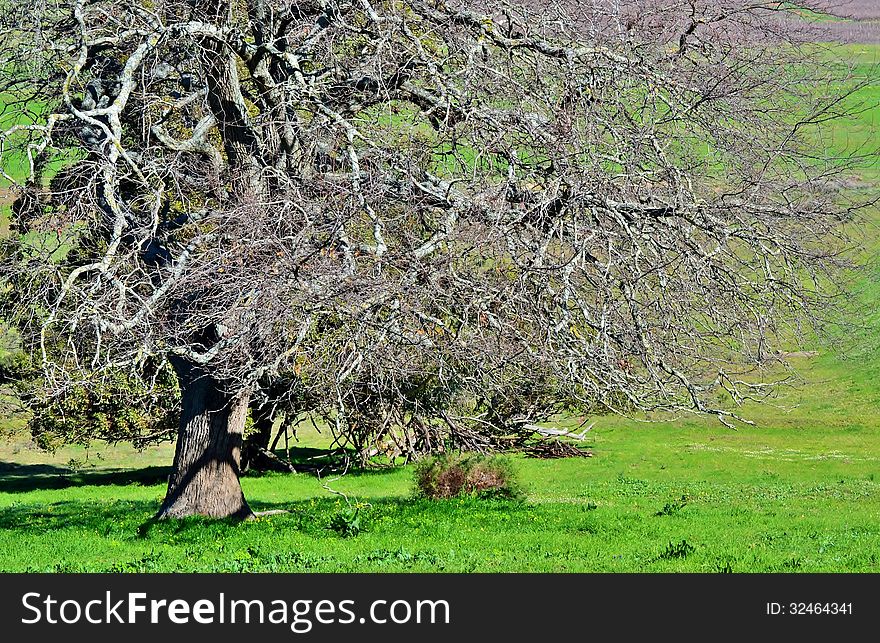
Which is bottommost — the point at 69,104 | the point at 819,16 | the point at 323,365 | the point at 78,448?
the point at 78,448

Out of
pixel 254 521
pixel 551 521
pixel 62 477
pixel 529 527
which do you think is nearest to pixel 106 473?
pixel 62 477

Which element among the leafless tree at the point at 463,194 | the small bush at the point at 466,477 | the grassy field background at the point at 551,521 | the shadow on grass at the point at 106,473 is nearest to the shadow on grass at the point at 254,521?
the grassy field background at the point at 551,521

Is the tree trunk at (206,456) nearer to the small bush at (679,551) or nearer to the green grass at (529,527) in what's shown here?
the green grass at (529,527)

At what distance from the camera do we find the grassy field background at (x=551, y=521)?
9203 millimetres

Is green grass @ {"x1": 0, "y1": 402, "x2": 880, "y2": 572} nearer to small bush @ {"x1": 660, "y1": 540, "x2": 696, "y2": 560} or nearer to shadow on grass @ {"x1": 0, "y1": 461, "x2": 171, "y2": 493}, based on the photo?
small bush @ {"x1": 660, "y1": 540, "x2": 696, "y2": 560}

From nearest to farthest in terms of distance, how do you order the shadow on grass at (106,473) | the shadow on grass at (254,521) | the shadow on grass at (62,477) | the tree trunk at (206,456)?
the shadow on grass at (254,521)
the tree trunk at (206,456)
the shadow on grass at (106,473)
the shadow on grass at (62,477)

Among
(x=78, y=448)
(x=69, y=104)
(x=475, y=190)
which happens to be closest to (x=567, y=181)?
(x=475, y=190)

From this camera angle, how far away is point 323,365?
36.9 feet

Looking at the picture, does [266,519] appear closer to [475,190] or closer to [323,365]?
[323,365]

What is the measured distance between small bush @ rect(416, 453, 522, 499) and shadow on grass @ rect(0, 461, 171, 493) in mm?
13827

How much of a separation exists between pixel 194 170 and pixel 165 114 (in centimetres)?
194

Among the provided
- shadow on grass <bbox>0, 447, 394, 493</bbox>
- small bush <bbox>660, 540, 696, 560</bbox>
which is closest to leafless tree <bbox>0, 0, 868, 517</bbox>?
small bush <bbox>660, 540, 696, 560</bbox>

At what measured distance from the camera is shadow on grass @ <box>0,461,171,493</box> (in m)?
26.7

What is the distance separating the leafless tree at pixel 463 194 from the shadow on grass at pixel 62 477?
16.6 m
